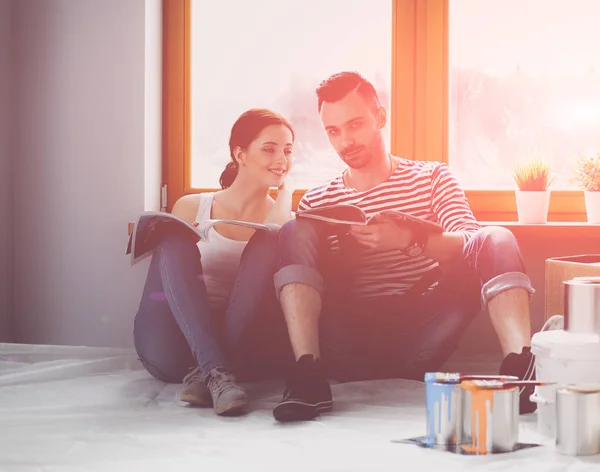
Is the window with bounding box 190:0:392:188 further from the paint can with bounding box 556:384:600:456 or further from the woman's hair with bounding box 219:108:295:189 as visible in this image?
the paint can with bounding box 556:384:600:456

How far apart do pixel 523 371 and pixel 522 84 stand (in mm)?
1026

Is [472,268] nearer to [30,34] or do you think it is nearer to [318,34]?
[318,34]

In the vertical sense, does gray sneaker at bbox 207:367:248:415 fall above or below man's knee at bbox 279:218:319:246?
below

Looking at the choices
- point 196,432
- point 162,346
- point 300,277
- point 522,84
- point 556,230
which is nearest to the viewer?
→ point 196,432

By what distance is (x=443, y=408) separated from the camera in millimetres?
1052

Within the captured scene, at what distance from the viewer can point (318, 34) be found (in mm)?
2039

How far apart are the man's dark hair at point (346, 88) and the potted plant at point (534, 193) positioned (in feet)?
1.47

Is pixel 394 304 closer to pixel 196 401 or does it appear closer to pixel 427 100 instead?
pixel 196 401

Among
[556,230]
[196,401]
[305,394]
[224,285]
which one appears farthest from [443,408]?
[556,230]

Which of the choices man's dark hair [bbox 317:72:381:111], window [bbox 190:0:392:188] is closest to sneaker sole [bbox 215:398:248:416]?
man's dark hair [bbox 317:72:381:111]

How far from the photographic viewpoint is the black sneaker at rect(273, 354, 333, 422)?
123 centimetres

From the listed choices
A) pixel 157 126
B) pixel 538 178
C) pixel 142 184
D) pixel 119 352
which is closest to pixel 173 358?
pixel 119 352

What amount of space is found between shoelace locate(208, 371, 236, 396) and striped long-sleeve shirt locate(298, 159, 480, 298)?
40 centimetres

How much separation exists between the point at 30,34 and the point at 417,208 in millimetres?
1213
